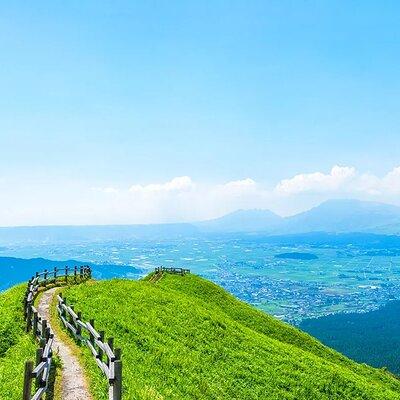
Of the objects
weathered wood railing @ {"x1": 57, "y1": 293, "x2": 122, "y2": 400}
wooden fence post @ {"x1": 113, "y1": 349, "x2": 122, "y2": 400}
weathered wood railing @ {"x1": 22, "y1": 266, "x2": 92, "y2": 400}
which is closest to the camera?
weathered wood railing @ {"x1": 22, "y1": 266, "x2": 92, "y2": 400}

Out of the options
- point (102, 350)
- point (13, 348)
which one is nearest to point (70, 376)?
point (102, 350)

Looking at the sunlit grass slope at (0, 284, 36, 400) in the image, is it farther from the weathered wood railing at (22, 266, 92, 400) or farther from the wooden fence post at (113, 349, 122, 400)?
the wooden fence post at (113, 349, 122, 400)

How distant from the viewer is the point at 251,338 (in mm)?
43312

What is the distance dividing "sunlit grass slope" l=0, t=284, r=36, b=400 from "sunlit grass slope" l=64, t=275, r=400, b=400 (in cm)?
329

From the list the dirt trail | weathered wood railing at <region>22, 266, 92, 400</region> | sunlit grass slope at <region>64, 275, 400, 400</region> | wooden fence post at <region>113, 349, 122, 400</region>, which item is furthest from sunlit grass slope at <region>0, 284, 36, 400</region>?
wooden fence post at <region>113, 349, 122, 400</region>

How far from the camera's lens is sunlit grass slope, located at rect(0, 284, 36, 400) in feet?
61.7

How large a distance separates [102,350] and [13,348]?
8.20 metres

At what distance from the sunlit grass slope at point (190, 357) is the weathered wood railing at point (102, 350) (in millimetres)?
796

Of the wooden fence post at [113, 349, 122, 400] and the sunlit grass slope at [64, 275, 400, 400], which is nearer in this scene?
the wooden fence post at [113, 349, 122, 400]

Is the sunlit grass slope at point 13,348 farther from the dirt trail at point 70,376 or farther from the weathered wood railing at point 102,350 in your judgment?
the weathered wood railing at point 102,350

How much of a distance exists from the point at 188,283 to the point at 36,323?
46883 millimetres

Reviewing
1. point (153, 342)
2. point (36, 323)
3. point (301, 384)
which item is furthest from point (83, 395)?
point (301, 384)

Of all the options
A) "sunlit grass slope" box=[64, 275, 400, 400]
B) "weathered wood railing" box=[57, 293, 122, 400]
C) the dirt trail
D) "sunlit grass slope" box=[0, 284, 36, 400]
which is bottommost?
"sunlit grass slope" box=[64, 275, 400, 400]

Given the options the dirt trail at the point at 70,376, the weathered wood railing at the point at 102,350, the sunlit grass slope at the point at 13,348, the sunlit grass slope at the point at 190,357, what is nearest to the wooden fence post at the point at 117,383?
the weathered wood railing at the point at 102,350
